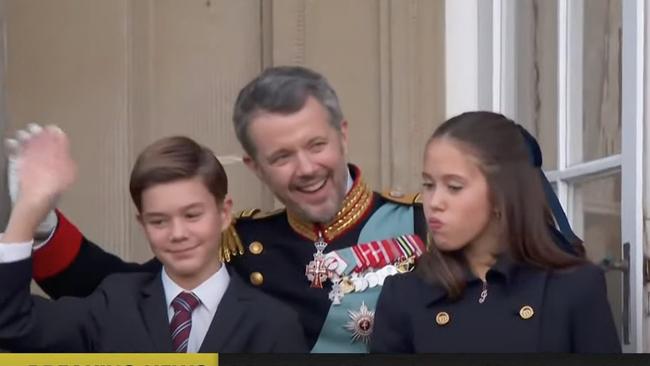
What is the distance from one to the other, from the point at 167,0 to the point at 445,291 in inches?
57.7

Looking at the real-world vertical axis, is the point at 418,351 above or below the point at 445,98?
below

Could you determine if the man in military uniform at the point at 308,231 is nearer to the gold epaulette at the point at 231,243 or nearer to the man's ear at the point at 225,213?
the gold epaulette at the point at 231,243

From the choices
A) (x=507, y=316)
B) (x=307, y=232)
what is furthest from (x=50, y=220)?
(x=507, y=316)

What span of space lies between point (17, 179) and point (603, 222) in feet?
4.34

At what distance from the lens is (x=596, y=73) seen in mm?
5031

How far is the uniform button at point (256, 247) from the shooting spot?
15.3 ft

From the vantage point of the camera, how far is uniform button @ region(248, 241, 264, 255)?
4.66 meters

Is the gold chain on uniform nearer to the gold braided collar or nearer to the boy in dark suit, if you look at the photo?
the gold braided collar

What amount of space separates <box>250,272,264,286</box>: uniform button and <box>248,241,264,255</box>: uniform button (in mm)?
55

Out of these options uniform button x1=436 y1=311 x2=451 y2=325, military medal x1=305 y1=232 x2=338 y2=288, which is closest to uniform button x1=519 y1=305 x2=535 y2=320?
uniform button x1=436 y1=311 x2=451 y2=325

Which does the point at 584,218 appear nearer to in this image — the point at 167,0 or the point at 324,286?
the point at 324,286

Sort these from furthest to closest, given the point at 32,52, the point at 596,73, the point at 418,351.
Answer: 1. the point at 32,52
2. the point at 596,73
3. the point at 418,351

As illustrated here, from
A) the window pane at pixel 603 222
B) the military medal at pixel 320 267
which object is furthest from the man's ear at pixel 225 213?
the window pane at pixel 603 222

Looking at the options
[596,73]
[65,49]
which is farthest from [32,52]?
[596,73]
